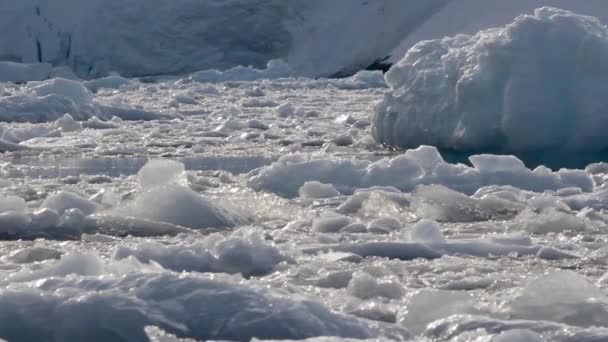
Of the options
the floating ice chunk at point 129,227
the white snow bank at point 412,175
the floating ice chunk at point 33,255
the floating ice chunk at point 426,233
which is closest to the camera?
the floating ice chunk at point 33,255

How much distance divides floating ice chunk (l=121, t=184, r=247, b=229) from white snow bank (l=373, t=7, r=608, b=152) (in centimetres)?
345

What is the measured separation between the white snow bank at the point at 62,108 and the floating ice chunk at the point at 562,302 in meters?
10.1

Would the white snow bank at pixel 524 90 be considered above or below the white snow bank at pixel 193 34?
above

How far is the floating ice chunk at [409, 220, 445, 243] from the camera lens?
4.11 m

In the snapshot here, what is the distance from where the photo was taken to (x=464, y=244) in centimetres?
407

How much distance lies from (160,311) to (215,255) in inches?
43.3

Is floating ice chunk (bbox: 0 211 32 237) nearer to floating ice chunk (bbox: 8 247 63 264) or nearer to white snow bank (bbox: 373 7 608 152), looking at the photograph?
floating ice chunk (bbox: 8 247 63 264)

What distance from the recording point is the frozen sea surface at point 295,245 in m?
2.56

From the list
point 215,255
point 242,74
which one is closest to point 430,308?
point 215,255

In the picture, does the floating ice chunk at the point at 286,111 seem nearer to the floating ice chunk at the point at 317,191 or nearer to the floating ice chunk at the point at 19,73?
the floating ice chunk at the point at 317,191

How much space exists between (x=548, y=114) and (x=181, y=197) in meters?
3.62

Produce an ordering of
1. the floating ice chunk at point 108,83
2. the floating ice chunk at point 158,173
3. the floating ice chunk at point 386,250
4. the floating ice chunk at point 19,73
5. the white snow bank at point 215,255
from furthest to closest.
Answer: the floating ice chunk at point 19,73
the floating ice chunk at point 108,83
the floating ice chunk at point 158,173
the floating ice chunk at point 386,250
the white snow bank at point 215,255

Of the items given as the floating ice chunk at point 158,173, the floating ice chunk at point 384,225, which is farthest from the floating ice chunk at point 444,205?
the floating ice chunk at point 158,173

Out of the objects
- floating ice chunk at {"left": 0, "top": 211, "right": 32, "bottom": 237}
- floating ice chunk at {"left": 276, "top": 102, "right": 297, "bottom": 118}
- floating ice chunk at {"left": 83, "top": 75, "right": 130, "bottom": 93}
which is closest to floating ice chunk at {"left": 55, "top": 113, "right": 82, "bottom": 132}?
floating ice chunk at {"left": 276, "top": 102, "right": 297, "bottom": 118}
